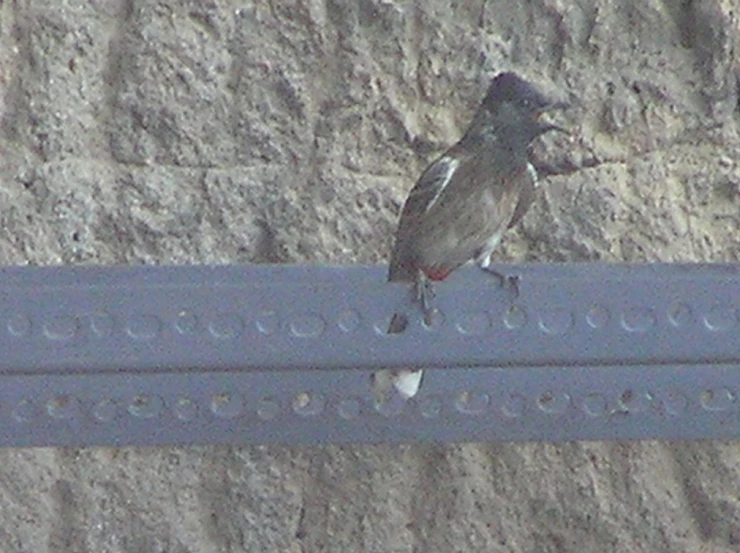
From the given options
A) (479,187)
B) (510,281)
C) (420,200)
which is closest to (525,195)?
(479,187)

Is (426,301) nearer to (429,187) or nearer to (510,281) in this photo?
(510,281)

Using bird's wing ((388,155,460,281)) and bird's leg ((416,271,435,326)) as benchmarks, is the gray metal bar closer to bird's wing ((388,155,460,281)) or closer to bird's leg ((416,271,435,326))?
bird's leg ((416,271,435,326))

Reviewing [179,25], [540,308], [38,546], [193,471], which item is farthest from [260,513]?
[540,308]

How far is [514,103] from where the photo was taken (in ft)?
8.65

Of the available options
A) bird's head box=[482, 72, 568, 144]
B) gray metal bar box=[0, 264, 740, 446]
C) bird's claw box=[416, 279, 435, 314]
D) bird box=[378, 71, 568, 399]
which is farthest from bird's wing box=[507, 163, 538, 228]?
bird's claw box=[416, 279, 435, 314]

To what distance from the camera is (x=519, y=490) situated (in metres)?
2.81

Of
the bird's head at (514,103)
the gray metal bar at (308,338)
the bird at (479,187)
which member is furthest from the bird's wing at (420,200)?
the gray metal bar at (308,338)

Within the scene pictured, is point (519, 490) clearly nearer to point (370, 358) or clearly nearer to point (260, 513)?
point (260, 513)

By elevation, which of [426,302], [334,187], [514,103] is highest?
[426,302]

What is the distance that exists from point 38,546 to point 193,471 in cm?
27

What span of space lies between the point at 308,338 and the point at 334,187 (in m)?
1.16

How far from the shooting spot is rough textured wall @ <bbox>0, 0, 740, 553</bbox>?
2791 millimetres

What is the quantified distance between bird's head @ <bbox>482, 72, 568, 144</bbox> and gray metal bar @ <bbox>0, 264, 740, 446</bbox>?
842mm

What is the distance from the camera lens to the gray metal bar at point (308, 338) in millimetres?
1651
